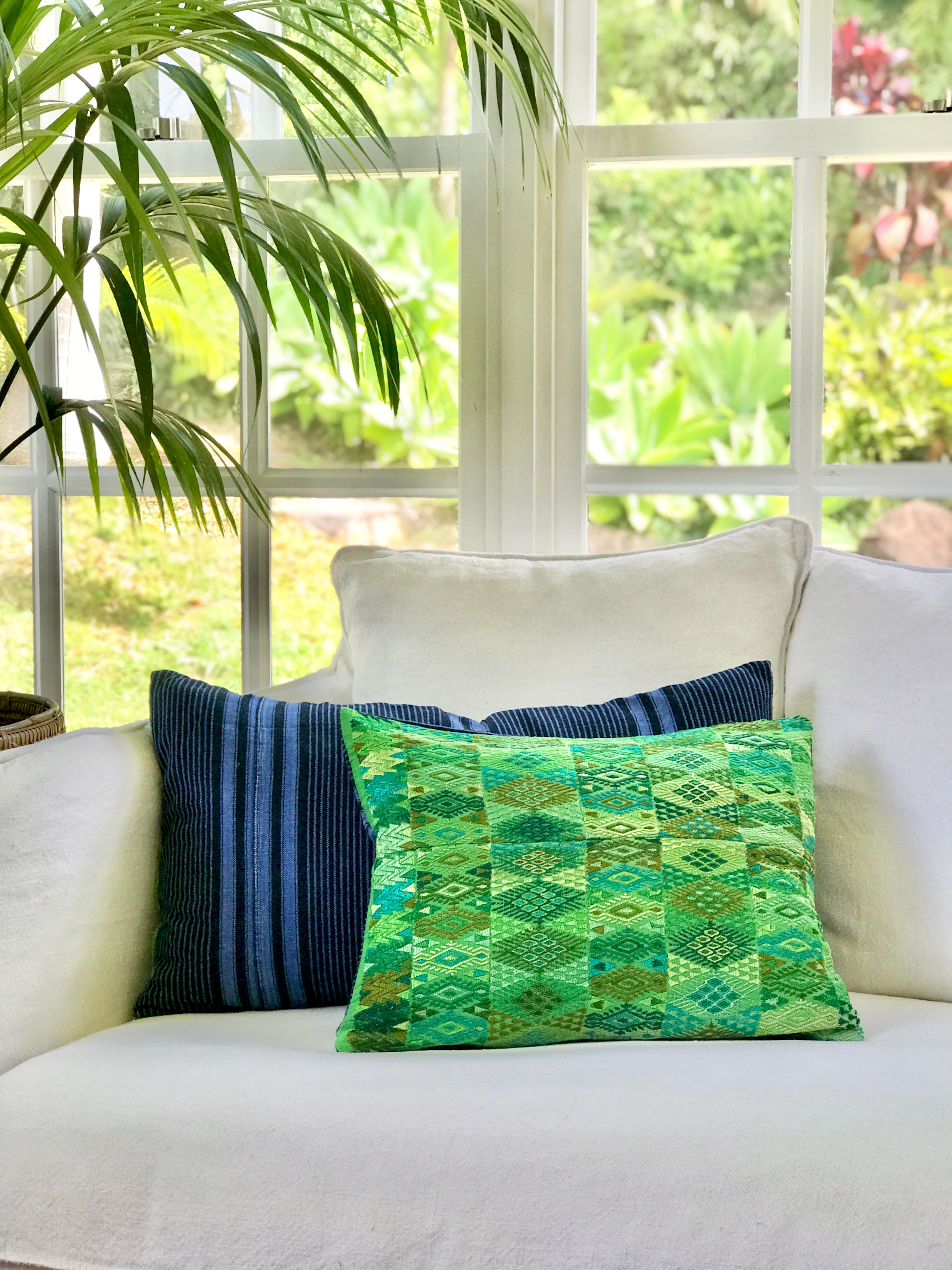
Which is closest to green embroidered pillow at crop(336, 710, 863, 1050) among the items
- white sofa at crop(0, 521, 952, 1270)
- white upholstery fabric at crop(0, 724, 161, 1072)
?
white sofa at crop(0, 521, 952, 1270)

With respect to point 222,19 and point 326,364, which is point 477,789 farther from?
point 326,364

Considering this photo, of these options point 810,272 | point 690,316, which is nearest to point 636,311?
point 690,316

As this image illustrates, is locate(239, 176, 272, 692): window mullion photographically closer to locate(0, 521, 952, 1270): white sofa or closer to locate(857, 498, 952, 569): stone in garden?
locate(0, 521, 952, 1270): white sofa

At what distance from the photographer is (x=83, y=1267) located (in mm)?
813

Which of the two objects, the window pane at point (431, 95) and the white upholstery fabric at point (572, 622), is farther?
the window pane at point (431, 95)

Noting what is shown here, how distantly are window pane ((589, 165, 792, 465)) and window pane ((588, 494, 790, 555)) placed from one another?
61 mm

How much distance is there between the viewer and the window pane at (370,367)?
6.17 ft

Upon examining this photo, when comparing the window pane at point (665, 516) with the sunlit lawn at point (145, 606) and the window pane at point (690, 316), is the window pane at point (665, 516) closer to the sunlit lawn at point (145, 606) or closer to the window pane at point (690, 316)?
the window pane at point (690, 316)

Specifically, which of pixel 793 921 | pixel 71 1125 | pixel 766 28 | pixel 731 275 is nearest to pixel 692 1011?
pixel 793 921

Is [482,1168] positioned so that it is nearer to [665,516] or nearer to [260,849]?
[260,849]

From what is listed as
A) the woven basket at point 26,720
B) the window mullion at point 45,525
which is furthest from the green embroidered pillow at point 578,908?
the window mullion at point 45,525

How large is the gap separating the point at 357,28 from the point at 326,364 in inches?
20.5

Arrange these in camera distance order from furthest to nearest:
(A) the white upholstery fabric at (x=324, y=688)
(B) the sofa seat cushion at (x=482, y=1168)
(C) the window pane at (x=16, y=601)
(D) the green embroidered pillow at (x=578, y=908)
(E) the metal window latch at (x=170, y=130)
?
(C) the window pane at (x=16, y=601) < (E) the metal window latch at (x=170, y=130) < (A) the white upholstery fabric at (x=324, y=688) < (D) the green embroidered pillow at (x=578, y=908) < (B) the sofa seat cushion at (x=482, y=1168)

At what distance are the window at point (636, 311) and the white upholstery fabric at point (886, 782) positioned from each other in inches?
22.2
